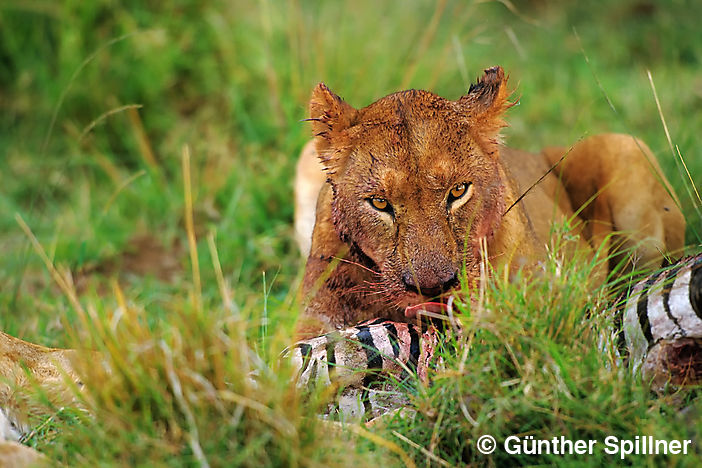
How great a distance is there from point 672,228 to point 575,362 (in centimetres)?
167

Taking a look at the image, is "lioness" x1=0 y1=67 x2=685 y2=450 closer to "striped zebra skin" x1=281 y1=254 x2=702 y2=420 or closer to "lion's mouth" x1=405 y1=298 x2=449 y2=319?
"lion's mouth" x1=405 y1=298 x2=449 y2=319

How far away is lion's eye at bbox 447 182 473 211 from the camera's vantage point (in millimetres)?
2873

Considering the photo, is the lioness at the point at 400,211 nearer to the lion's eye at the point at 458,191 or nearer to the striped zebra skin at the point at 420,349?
the lion's eye at the point at 458,191

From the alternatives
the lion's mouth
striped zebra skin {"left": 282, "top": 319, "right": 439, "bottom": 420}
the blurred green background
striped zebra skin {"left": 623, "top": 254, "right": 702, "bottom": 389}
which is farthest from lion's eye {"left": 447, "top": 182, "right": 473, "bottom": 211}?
the blurred green background

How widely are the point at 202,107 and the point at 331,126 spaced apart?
11.5ft

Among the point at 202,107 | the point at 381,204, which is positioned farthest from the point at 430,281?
the point at 202,107

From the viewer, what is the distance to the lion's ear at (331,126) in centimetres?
303

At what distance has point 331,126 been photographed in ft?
10.0

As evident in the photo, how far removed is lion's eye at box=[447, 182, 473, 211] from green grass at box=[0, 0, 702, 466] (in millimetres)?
349

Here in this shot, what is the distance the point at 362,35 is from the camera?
6230mm

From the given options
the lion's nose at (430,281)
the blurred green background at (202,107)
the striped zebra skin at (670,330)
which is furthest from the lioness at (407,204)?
the blurred green background at (202,107)

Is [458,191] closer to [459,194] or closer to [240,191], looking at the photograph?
[459,194]

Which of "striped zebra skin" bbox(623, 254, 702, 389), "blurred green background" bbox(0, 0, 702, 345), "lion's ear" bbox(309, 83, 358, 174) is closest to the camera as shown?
"striped zebra skin" bbox(623, 254, 702, 389)

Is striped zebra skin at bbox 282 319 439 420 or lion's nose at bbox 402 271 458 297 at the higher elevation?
lion's nose at bbox 402 271 458 297
